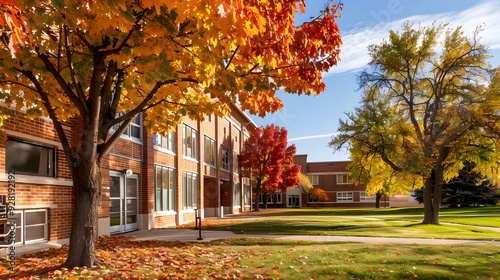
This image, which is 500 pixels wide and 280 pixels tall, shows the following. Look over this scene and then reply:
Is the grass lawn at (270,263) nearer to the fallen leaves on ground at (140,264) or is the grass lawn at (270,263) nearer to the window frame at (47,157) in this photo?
the fallen leaves on ground at (140,264)

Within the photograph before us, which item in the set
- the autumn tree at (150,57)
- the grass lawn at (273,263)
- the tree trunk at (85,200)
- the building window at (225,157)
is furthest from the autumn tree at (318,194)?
the tree trunk at (85,200)

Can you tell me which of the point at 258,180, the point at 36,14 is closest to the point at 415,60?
the point at 36,14

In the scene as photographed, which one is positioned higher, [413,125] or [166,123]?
[413,125]

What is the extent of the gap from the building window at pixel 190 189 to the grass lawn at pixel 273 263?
12.9 meters

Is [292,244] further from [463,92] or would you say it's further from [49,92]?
[463,92]

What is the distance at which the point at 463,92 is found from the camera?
1002 inches

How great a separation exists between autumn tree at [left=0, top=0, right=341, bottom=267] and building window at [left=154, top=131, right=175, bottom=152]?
11260mm

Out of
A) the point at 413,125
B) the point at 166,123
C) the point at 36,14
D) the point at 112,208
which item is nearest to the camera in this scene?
the point at 36,14

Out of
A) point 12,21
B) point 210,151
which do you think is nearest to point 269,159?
point 210,151

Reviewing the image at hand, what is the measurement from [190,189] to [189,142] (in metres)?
2.72

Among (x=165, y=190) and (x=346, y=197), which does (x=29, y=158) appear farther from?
(x=346, y=197)

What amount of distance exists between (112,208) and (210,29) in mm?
11968

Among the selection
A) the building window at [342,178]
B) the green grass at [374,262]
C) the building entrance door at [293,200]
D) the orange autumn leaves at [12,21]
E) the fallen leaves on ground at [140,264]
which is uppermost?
the orange autumn leaves at [12,21]

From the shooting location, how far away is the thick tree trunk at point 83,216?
28.5ft
